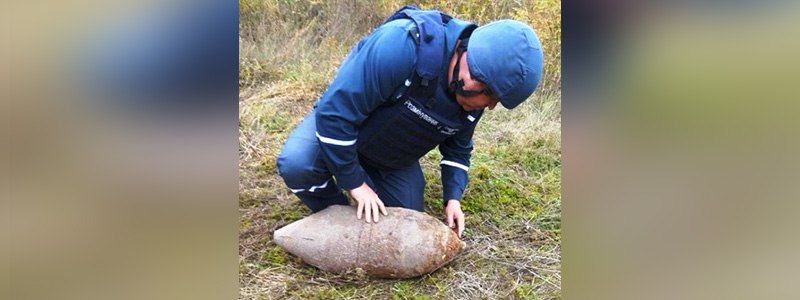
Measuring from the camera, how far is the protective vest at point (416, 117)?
1.63 m

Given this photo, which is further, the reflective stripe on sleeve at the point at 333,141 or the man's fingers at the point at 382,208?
the man's fingers at the point at 382,208

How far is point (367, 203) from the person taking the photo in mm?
1840

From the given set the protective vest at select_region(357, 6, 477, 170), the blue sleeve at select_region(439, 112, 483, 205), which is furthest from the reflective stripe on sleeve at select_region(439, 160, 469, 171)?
the protective vest at select_region(357, 6, 477, 170)

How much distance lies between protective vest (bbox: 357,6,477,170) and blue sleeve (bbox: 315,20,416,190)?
0.04 m

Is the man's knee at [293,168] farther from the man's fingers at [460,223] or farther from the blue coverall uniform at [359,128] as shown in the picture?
the man's fingers at [460,223]

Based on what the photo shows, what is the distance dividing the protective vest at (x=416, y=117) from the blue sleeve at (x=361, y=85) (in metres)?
0.04

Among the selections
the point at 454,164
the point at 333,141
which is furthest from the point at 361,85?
the point at 454,164

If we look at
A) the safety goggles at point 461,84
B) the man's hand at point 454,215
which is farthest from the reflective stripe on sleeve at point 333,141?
the man's hand at point 454,215

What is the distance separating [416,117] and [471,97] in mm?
198

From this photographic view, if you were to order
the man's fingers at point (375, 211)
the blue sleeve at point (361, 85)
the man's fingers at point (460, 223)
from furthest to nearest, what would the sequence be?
the man's fingers at point (460, 223) < the man's fingers at point (375, 211) < the blue sleeve at point (361, 85)

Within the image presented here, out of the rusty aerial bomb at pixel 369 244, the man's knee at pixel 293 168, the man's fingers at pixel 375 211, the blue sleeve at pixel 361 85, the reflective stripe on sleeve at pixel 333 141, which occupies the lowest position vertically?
the rusty aerial bomb at pixel 369 244
